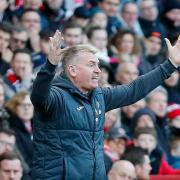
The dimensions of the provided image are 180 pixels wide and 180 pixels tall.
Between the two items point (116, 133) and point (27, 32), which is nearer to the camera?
point (116, 133)

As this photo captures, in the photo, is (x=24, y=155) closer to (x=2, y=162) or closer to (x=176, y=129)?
(x=2, y=162)

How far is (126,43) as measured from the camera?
11.8 metres

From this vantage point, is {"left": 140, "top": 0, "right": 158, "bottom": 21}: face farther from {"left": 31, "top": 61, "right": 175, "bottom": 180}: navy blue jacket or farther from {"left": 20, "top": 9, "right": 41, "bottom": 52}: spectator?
{"left": 31, "top": 61, "right": 175, "bottom": 180}: navy blue jacket

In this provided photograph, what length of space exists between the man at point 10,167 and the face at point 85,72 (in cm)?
210

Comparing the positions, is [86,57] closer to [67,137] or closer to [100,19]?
[67,137]

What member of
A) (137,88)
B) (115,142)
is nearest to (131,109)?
(115,142)

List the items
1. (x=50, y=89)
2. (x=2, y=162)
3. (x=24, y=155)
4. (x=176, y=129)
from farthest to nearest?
(x=176, y=129)
(x=24, y=155)
(x=2, y=162)
(x=50, y=89)

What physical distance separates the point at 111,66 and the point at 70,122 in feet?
17.8

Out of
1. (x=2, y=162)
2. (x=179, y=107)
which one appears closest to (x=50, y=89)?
(x=2, y=162)

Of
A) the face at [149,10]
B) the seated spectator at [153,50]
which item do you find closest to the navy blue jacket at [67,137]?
the seated spectator at [153,50]

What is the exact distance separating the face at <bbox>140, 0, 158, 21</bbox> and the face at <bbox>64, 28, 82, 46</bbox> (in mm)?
2168

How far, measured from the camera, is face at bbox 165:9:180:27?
13648mm

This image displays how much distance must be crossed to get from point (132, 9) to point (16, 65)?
3.17 meters

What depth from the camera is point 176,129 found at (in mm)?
10734
